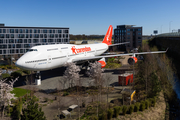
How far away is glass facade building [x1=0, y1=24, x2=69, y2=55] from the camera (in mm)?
57781

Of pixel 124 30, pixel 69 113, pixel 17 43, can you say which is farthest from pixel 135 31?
pixel 69 113

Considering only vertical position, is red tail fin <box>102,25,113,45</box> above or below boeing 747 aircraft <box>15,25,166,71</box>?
above

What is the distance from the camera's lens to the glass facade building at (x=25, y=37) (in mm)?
57781

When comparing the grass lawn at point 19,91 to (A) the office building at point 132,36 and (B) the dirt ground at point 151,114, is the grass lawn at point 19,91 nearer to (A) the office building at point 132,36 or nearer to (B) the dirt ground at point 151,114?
(B) the dirt ground at point 151,114

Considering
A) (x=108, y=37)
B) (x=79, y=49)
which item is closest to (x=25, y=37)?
(x=108, y=37)

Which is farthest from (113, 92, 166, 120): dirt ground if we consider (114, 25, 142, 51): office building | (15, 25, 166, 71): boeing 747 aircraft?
(114, 25, 142, 51): office building

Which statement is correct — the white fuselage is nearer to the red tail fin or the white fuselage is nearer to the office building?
the red tail fin

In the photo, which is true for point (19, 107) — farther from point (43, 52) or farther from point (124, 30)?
point (124, 30)

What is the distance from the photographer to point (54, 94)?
23.3 metres

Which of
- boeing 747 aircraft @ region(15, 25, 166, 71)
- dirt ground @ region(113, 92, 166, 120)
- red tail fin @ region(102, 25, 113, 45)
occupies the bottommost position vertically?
dirt ground @ region(113, 92, 166, 120)

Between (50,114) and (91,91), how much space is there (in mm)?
8482

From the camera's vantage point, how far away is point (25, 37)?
61.6 m

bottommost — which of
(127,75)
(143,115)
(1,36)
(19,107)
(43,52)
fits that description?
(143,115)

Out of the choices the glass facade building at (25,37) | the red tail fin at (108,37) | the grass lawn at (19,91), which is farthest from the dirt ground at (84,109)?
the glass facade building at (25,37)
